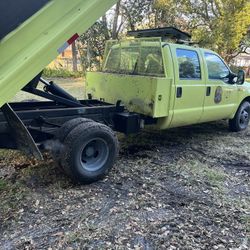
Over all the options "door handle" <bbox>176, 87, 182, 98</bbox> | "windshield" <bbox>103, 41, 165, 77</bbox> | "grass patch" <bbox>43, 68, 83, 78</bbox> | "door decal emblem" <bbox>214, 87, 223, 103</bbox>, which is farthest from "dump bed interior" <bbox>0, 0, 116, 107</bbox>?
"grass patch" <bbox>43, 68, 83, 78</bbox>

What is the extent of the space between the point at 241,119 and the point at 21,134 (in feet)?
17.3

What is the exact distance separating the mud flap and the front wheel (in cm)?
491

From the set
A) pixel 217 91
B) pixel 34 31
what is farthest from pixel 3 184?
pixel 217 91

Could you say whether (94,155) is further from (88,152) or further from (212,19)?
(212,19)

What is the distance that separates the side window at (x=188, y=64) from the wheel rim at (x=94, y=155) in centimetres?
201

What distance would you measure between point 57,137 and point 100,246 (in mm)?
1696

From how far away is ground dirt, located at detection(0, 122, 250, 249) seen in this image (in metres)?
3.31

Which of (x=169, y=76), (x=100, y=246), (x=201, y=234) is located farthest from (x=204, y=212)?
(x=169, y=76)

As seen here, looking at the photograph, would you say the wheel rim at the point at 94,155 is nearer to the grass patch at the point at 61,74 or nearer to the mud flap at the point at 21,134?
the mud flap at the point at 21,134

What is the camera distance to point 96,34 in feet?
62.8

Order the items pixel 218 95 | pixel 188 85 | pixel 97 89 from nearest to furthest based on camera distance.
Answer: pixel 188 85 → pixel 97 89 → pixel 218 95

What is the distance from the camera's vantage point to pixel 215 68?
261 inches

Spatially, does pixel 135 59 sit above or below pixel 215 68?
above

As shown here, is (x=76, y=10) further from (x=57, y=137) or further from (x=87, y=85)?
(x=87, y=85)
